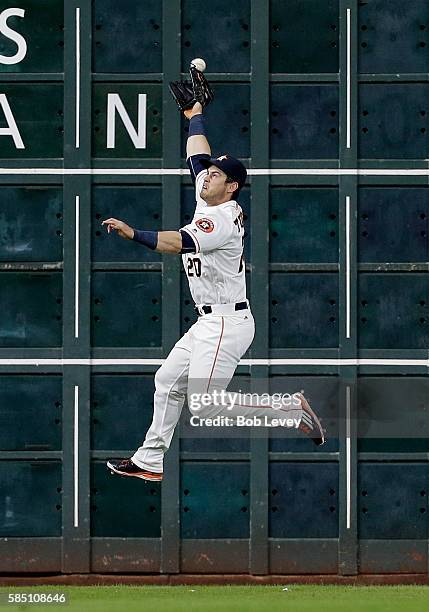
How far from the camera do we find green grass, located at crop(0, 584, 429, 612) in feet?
57.6

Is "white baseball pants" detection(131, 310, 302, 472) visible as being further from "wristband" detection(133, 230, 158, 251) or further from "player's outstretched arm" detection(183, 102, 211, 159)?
"player's outstretched arm" detection(183, 102, 211, 159)

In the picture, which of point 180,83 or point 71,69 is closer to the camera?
point 180,83

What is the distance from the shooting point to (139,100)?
18359 millimetres

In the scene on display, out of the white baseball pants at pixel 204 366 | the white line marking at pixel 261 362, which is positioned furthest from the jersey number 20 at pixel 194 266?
the white line marking at pixel 261 362

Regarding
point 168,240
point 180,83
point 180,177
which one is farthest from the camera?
point 180,177

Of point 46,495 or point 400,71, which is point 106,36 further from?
point 46,495

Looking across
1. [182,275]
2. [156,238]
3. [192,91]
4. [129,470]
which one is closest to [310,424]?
[129,470]

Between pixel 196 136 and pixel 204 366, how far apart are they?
2.01 meters

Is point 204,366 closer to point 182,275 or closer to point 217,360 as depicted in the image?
point 217,360

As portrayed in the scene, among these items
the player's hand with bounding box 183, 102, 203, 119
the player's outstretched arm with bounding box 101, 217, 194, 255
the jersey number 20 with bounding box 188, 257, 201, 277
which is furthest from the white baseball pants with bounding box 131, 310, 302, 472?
the player's hand with bounding box 183, 102, 203, 119

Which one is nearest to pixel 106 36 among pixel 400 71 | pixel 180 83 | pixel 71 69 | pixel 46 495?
pixel 71 69

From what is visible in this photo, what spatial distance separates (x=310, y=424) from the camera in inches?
700

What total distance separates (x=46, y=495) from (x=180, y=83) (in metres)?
4.28

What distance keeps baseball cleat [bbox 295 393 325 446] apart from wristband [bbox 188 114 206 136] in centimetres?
262
